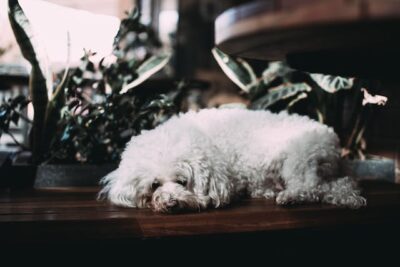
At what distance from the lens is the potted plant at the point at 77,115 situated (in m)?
1.99

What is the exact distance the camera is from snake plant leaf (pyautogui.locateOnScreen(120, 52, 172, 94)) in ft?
7.44

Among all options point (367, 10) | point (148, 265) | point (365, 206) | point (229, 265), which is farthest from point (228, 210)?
point (367, 10)

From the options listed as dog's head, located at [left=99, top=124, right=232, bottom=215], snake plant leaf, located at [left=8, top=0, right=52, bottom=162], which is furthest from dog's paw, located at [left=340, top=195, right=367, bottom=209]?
snake plant leaf, located at [left=8, top=0, right=52, bottom=162]

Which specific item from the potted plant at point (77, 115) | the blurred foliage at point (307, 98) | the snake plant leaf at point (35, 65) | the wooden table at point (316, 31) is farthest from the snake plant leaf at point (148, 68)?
the wooden table at point (316, 31)

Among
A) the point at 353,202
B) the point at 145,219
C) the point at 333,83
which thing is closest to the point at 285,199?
the point at 353,202

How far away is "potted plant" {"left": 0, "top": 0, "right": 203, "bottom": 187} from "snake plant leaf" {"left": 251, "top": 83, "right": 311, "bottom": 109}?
463 mm

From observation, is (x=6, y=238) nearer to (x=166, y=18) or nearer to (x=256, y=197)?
→ (x=256, y=197)

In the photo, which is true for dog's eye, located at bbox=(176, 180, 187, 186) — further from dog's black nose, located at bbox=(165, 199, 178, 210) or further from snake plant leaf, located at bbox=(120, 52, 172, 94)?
snake plant leaf, located at bbox=(120, 52, 172, 94)

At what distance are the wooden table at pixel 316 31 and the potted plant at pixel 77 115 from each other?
1.05m

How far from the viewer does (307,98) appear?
255 cm

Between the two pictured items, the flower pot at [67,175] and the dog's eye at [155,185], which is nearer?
the dog's eye at [155,185]

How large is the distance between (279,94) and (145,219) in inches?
48.0

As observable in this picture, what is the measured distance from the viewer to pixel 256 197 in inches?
69.7

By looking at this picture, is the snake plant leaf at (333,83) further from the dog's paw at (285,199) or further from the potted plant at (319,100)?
the dog's paw at (285,199)
